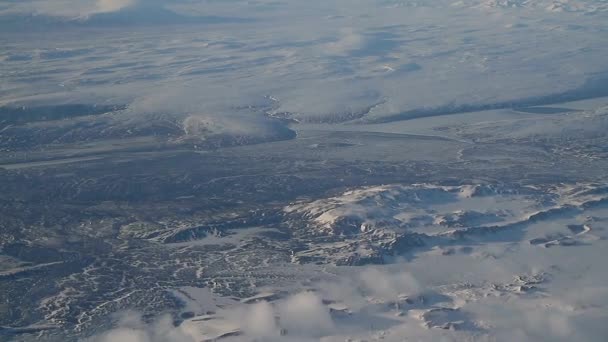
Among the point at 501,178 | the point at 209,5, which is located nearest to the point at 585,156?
the point at 501,178

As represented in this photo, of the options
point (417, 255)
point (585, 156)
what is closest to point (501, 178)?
point (585, 156)

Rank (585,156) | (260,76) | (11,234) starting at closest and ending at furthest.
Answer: (11,234) < (585,156) < (260,76)

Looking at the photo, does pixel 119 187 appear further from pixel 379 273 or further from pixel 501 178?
pixel 501 178

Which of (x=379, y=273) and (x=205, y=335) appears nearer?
(x=205, y=335)

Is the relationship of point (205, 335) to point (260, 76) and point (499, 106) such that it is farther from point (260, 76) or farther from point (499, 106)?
point (260, 76)

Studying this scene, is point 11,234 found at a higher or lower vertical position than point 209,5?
lower

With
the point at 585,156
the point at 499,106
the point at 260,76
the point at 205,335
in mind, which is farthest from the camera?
the point at 260,76
